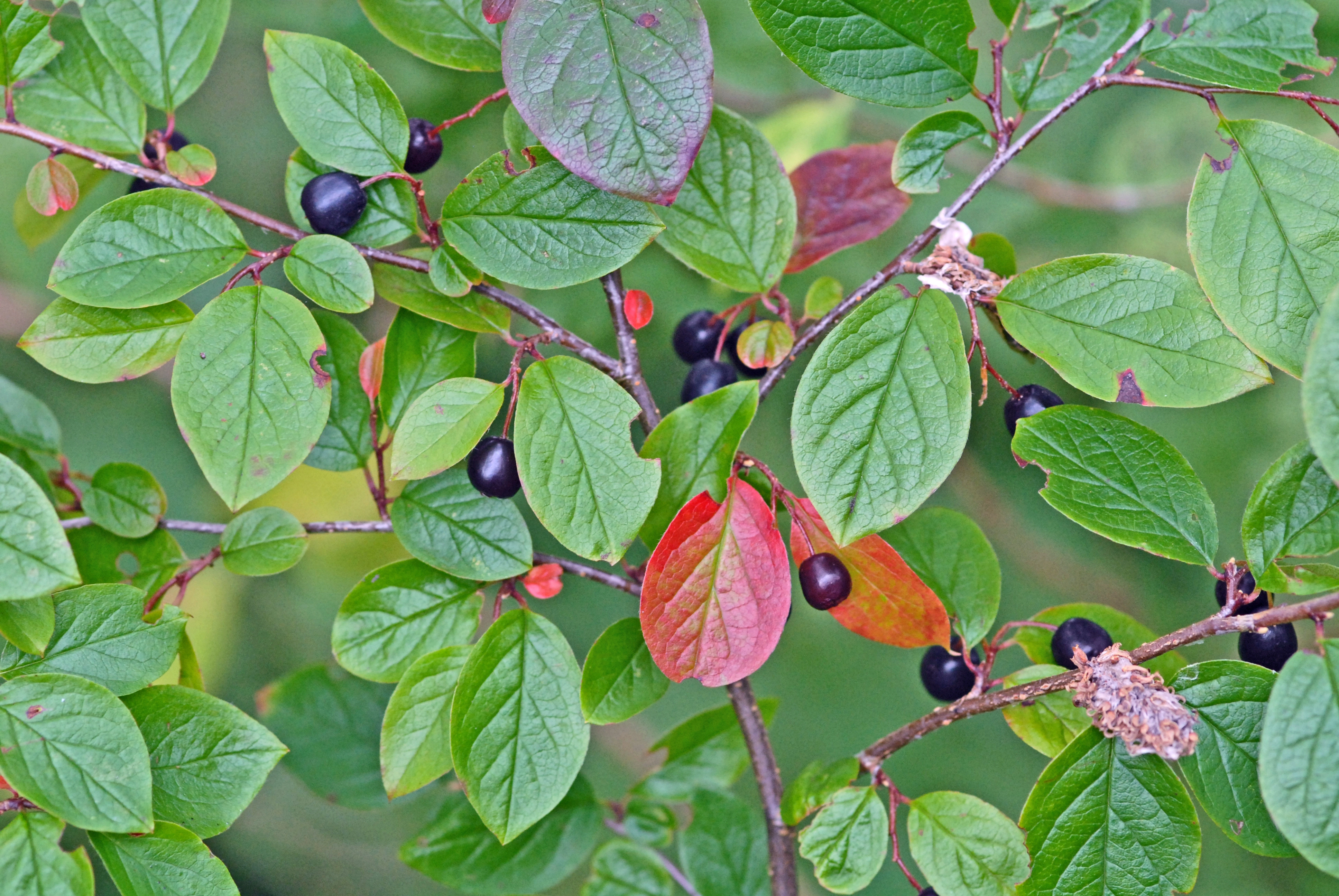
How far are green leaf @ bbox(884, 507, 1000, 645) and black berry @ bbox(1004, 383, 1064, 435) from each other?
0.12 metres

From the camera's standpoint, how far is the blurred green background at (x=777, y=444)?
1.67 m

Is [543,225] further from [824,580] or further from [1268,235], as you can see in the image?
[1268,235]

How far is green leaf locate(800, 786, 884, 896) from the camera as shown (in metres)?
0.76

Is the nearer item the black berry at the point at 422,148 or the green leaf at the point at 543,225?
the green leaf at the point at 543,225

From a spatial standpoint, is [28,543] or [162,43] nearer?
[28,543]

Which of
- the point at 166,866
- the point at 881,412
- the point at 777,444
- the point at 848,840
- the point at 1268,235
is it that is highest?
the point at 1268,235

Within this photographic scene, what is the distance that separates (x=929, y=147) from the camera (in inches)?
30.9

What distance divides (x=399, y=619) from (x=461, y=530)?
0.35 ft

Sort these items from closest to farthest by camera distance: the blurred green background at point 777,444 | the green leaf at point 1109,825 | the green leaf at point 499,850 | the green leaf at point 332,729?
the green leaf at point 1109,825, the green leaf at point 499,850, the green leaf at point 332,729, the blurred green background at point 777,444

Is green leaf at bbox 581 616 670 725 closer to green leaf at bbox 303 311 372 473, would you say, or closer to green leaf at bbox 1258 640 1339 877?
green leaf at bbox 303 311 372 473

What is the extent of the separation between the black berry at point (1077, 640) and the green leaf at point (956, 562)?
0.07m

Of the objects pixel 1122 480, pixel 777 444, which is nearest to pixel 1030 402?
pixel 1122 480

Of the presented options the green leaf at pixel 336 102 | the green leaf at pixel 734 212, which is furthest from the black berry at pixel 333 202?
the green leaf at pixel 734 212

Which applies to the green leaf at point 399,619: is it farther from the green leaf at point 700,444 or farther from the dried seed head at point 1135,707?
the dried seed head at point 1135,707
